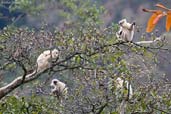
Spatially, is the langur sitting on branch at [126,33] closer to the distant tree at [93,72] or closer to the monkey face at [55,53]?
the distant tree at [93,72]

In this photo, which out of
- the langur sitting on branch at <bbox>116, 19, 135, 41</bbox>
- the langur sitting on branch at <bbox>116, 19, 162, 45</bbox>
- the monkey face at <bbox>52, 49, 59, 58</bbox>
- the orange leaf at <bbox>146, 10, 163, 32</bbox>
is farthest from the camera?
the langur sitting on branch at <bbox>116, 19, 135, 41</bbox>

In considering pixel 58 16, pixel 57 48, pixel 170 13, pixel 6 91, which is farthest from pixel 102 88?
pixel 58 16

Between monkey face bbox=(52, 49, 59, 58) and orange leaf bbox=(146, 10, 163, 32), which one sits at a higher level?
orange leaf bbox=(146, 10, 163, 32)

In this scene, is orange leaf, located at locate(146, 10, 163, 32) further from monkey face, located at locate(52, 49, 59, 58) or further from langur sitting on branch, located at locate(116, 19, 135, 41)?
langur sitting on branch, located at locate(116, 19, 135, 41)

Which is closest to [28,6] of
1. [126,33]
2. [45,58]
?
[126,33]

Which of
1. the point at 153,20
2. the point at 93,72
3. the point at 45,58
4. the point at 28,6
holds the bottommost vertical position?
the point at 93,72

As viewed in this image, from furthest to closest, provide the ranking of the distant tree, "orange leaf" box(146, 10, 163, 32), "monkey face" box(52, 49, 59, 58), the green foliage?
1. the green foliage
2. "monkey face" box(52, 49, 59, 58)
3. the distant tree
4. "orange leaf" box(146, 10, 163, 32)

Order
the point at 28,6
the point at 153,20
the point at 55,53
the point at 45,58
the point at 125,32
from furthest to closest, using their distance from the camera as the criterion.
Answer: the point at 28,6 → the point at 125,32 → the point at 45,58 → the point at 55,53 → the point at 153,20

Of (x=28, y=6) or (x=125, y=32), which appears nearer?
→ (x=125, y=32)

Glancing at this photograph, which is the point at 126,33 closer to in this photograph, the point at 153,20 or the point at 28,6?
the point at 153,20

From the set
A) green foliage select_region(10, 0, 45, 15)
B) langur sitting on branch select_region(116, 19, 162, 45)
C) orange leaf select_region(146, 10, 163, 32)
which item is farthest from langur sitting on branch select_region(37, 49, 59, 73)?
green foliage select_region(10, 0, 45, 15)

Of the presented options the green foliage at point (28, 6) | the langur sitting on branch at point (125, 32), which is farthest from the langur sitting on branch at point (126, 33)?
the green foliage at point (28, 6)

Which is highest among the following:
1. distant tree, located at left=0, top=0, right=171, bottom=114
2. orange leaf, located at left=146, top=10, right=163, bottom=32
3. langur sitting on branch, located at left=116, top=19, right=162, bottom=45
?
orange leaf, located at left=146, top=10, right=163, bottom=32

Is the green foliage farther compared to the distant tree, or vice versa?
the green foliage
